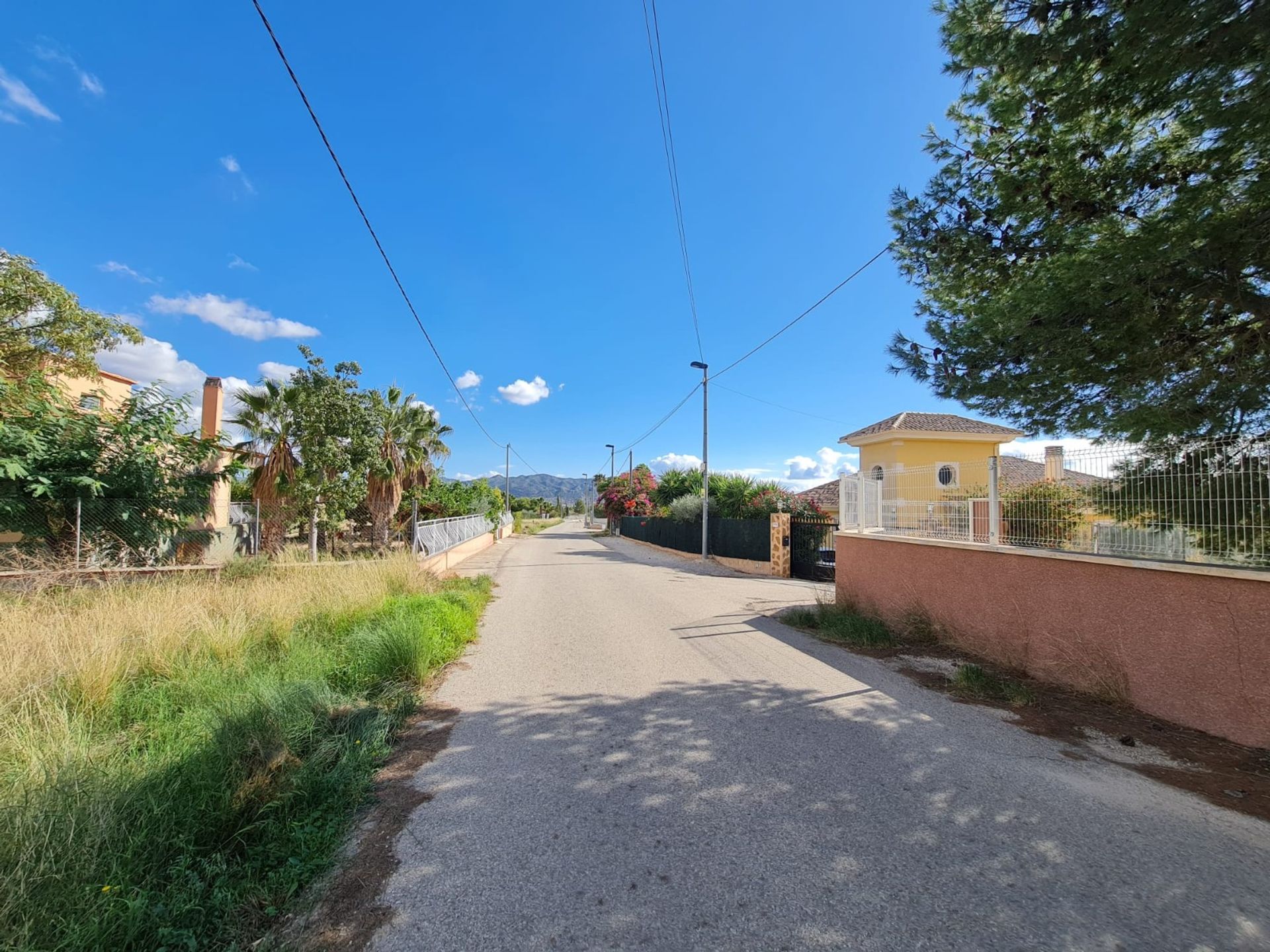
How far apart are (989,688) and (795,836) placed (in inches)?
144

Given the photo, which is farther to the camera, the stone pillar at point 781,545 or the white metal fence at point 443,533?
the stone pillar at point 781,545

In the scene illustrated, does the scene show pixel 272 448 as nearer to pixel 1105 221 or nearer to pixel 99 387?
pixel 99 387

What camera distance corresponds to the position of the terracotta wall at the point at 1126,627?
386 cm

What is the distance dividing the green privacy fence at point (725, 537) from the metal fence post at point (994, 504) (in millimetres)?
12056

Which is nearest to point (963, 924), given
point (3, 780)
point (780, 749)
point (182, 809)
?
point (780, 749)

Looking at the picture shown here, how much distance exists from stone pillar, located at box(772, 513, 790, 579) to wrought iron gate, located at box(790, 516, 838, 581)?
119 millimetres

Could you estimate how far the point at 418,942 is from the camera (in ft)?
6.81

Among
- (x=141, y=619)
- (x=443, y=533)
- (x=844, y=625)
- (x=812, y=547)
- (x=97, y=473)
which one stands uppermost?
(x=97, y=473)

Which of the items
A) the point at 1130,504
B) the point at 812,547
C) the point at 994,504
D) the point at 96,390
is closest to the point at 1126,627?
the point at 1130,504

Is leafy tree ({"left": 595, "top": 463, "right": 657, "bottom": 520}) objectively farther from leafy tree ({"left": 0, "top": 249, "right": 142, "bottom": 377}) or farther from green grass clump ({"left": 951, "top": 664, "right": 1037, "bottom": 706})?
green grass clump ({"left": 951, "top": 664, "right": 1037, "bottom": 706})

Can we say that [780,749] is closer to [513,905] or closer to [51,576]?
[513,905]

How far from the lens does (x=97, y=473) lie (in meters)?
9.67

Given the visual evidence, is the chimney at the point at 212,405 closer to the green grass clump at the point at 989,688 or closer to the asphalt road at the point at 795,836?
the asphalt road at the point at 795,836

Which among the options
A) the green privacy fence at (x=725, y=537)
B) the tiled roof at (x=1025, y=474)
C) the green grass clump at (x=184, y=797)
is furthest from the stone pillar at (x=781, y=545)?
the green grass clump at (x=184, y=797)
